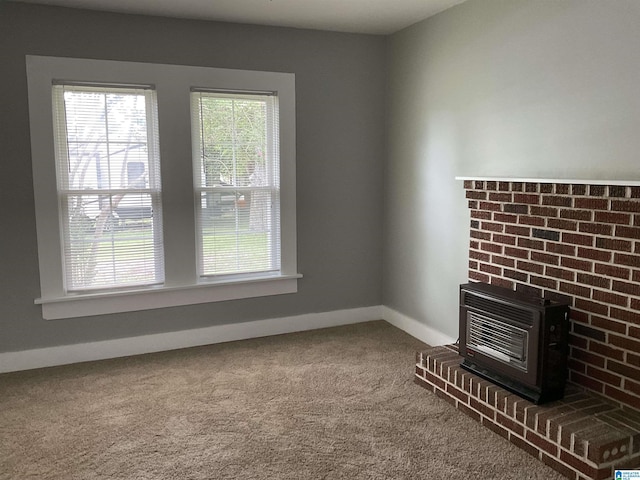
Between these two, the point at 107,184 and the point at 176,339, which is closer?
the point at 107,184

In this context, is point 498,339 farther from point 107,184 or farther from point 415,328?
point 107,184

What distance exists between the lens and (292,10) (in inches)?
144

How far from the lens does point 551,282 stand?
113 inches

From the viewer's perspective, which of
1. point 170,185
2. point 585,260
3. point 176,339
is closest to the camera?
point 585,260

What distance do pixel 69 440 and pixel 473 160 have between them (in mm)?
2895

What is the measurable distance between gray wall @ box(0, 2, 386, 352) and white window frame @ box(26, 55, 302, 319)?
0.21ft

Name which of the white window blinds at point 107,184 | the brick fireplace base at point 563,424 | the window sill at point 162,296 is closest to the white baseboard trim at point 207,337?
the window sill at point 162,296

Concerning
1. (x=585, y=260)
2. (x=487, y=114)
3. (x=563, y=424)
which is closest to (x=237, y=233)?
(x=487, y=114)

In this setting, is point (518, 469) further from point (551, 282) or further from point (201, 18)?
point (201, 18)

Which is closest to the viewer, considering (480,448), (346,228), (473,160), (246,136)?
(480,448)

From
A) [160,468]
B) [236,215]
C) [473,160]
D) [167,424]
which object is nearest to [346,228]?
[236,215]

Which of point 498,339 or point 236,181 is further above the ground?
point 236,181

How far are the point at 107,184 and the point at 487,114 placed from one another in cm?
263

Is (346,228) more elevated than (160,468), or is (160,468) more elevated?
(346,228)
